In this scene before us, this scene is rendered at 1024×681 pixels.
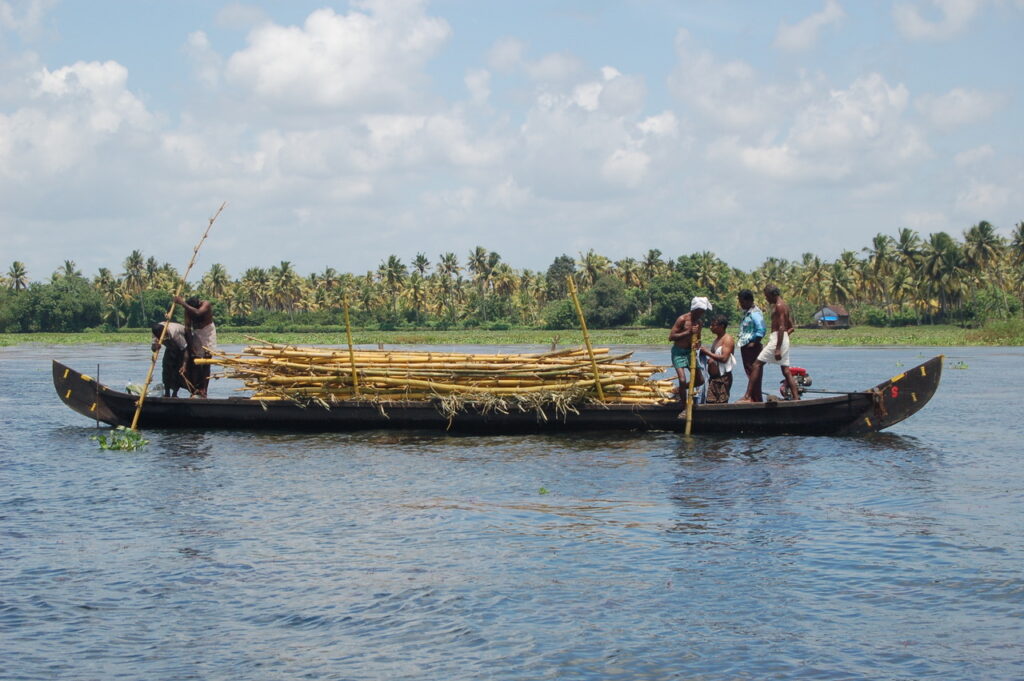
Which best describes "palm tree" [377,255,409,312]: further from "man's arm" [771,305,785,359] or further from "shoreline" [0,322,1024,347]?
"man's arm" [771,305,785,359]

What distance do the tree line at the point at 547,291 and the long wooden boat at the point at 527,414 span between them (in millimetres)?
66088

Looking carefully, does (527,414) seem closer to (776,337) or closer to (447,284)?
(776,337)

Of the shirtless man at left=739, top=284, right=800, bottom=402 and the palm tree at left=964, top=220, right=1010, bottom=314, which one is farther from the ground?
the palm tree at left=964, top=220, right=1010, bottom=314

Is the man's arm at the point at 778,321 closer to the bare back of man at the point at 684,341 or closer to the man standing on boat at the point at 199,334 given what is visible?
the bare back of man at the point at 684,341

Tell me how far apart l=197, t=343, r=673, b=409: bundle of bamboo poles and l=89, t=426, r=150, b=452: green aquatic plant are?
1.76 meters

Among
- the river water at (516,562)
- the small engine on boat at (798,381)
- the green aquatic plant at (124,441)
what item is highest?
the small engine on boat at (798,381)

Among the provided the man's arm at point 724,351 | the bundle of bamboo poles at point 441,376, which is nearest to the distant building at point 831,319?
the bundle of bamboo poles at point 441,376

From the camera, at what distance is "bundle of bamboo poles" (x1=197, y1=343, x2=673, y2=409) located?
60.8 ft

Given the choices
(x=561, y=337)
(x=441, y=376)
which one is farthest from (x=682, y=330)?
(x=561, y=337)

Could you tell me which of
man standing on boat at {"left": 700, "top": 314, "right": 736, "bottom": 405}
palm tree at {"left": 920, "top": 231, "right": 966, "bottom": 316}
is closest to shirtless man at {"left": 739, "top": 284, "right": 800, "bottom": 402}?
man standing on boat at {"left": 700, "top": 314, "right": 736, "bottom": 405}

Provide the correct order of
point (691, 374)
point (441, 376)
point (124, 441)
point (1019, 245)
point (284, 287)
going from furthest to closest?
point (284, 287) → point (1019, 245) → point (441, 376) → point (124, 441) → point (691, 374)

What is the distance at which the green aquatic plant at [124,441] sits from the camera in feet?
58.2

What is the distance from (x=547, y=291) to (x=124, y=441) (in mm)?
110135

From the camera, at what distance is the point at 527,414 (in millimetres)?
Result: 18562
